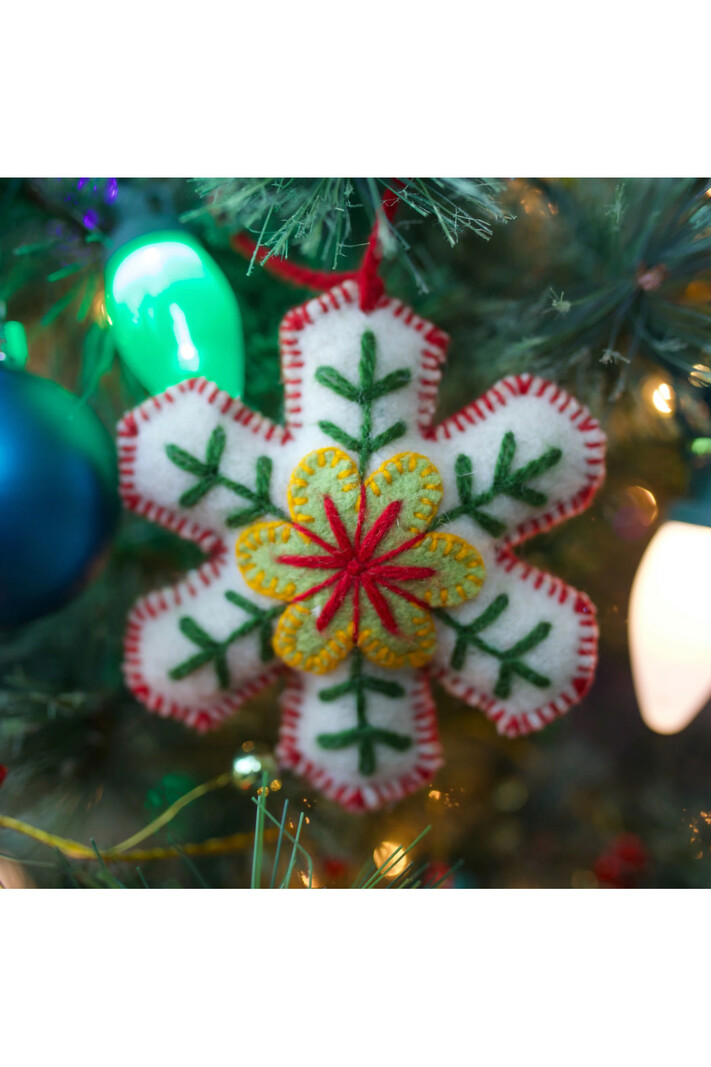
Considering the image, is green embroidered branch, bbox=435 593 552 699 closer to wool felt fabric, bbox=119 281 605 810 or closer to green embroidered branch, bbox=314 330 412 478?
wool felt fabric, bbox=119 281 605 810

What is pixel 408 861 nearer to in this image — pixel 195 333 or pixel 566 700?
pixel 566 700

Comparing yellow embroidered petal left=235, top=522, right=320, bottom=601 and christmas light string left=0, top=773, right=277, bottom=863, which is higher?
yellow embroidered petal left=235, top=522, right=320, bottom=601

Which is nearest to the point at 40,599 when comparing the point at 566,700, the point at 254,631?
the point at 254,631

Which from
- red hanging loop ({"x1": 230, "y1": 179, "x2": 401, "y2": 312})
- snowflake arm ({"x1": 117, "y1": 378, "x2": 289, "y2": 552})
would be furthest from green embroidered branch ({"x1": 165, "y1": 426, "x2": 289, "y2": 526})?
red hanging loop ({"x1": 230, "y1": 179, "x2": 401, "y2": 312})

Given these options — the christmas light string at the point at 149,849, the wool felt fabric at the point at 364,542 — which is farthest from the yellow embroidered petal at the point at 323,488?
the christmas light string at the point at 149,849

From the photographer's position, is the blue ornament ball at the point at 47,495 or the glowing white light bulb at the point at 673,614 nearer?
the blue ornament ball at the point at 47,495

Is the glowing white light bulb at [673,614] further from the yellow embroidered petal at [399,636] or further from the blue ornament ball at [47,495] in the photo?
the blue ornament ball at [47,495]
